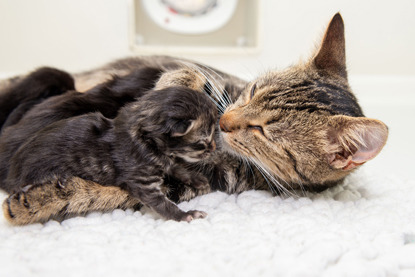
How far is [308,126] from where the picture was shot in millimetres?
1425

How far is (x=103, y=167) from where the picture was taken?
4.71 feet

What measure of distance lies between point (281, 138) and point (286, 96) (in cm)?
19

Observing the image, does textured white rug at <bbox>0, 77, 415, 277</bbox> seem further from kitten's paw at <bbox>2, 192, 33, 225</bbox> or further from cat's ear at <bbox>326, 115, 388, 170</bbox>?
cat's ear at <bbox>326, 115, 388, 170</bbox>

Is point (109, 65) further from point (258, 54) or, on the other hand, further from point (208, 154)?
point (258, 54)

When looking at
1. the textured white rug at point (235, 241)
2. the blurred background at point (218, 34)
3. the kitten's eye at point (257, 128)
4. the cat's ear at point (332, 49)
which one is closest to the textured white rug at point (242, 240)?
the textured white rug at point (235, 241)

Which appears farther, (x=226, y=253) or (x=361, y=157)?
(x=361, y=157)

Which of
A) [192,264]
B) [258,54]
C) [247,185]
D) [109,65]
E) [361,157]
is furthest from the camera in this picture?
[258,54]

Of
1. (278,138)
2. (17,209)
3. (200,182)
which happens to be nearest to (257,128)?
(278,138)

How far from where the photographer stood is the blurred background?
338cm

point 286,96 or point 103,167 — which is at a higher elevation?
point 286,96

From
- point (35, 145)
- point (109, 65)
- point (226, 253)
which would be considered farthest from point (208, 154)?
point (109, 65)

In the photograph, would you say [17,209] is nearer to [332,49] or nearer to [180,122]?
[180,122]

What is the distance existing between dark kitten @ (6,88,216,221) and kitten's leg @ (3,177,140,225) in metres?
0.03

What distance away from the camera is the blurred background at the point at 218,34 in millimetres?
3375
